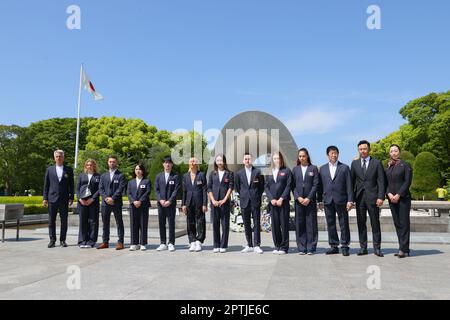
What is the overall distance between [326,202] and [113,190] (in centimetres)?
461

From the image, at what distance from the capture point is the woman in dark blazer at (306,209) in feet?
25.0

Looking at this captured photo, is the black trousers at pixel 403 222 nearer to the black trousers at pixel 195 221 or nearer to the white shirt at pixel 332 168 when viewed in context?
the white shirt at pixel 332 168

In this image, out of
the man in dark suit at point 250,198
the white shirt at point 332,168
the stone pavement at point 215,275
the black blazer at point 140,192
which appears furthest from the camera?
the black blazer at point 140,192

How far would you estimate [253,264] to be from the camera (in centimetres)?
632

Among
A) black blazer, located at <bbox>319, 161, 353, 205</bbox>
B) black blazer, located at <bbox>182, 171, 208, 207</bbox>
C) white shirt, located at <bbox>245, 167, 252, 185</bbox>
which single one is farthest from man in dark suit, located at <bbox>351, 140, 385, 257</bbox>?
black blazer, located at <bbox>182, 171, 208, 207</bbox>

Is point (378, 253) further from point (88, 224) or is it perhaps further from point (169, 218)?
point (88, 224)

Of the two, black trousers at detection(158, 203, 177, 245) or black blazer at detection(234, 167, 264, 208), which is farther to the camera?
black trousers at detection(158, 203, 177, 245)

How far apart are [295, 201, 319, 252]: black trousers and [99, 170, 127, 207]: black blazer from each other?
389 centimetres

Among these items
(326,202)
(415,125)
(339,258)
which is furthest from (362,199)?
(415,125)

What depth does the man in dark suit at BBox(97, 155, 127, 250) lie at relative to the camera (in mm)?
8500

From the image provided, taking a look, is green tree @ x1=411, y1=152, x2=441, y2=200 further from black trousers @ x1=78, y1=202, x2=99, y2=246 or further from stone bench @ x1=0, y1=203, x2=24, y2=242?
stone bench @ x1=0, y1=203, x2=24, y2=242

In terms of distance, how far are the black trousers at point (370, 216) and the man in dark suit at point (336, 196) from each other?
223 millimetres

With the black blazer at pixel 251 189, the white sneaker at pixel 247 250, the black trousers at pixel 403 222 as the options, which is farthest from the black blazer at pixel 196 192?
the black trousers at pixel 403 222
